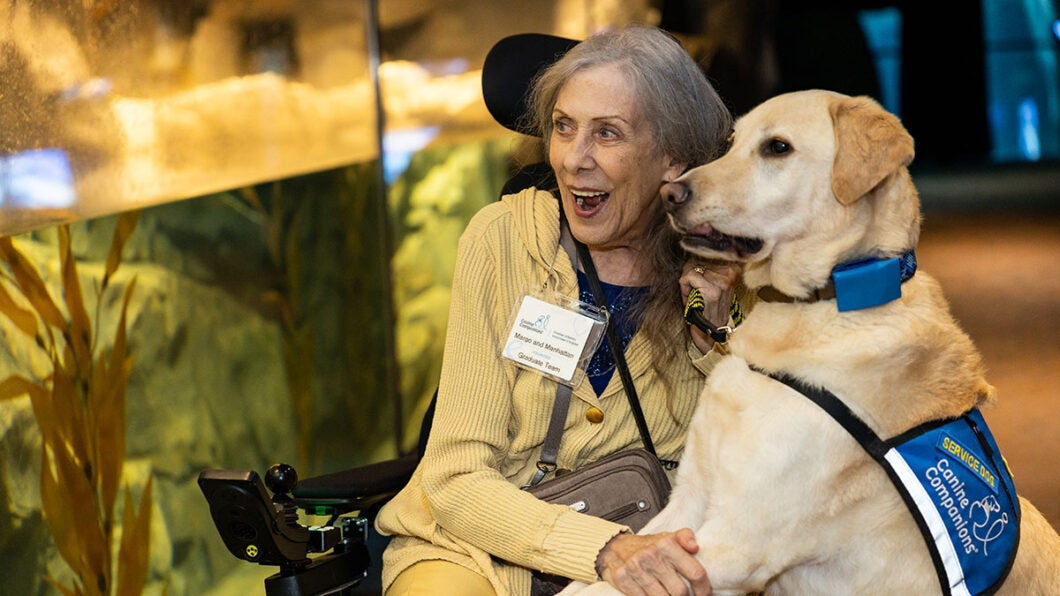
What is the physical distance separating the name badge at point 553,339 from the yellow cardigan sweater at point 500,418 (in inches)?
1.3

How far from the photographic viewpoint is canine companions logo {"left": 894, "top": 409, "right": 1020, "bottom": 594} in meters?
1.73

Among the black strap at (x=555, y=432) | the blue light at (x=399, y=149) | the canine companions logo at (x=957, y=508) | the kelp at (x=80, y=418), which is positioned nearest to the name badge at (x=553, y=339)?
the black strap at (x=555, y=432)

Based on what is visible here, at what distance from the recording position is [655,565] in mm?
1791

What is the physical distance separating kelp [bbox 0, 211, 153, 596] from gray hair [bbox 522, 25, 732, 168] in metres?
1.12

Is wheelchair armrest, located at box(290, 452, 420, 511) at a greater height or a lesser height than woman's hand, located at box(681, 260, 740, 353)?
lesser

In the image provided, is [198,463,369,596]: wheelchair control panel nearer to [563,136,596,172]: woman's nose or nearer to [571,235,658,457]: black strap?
[571,235,658,457]: black strap

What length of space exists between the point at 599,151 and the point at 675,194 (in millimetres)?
329

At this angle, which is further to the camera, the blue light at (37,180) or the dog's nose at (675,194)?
the blue light at (37,180)

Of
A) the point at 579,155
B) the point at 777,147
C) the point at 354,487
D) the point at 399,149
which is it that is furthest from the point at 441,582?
the point at 399,149

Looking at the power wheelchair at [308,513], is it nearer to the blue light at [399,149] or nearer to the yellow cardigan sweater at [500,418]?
the yellow cardigan sweater at [500,418]

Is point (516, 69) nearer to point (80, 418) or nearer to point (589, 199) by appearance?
point (589, 199)

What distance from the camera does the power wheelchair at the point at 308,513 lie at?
6.25ft

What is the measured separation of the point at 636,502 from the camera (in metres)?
2.08

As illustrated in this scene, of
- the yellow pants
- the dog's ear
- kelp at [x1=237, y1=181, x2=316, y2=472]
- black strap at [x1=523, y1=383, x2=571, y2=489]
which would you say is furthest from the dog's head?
kelp at [x1=237, y1=181, x2=316, y2=472]
